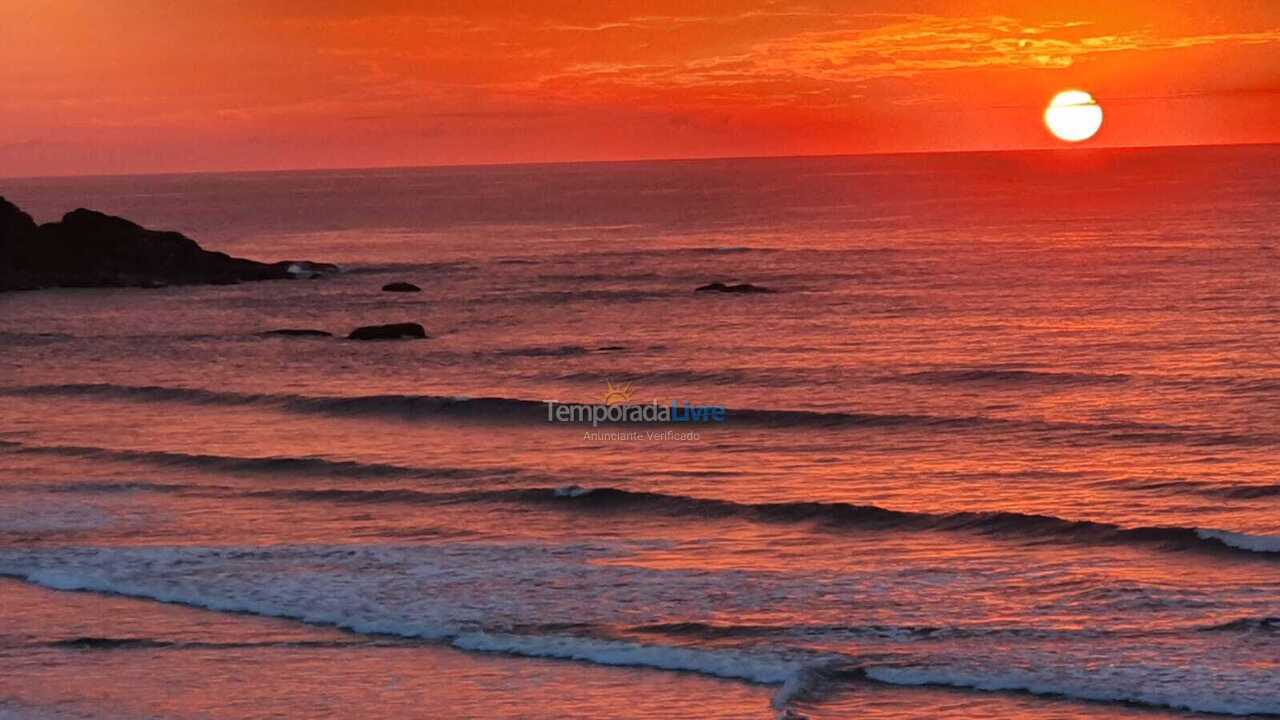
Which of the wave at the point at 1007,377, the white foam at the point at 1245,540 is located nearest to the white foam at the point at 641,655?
the white foam at the point at 1245,540

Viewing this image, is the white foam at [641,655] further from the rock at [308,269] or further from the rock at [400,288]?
the rock at [308,269]

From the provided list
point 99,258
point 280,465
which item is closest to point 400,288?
point 99,258

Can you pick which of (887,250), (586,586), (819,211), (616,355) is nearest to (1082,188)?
(819,211)

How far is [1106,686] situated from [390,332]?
3790cm

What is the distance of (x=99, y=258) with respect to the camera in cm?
7219

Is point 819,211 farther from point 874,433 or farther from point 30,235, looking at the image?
point 874,433

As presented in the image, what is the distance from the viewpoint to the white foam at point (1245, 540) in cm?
2067

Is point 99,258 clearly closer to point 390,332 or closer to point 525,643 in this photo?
point 390,332

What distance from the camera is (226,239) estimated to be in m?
118

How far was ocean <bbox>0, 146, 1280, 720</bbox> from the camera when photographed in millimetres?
15766

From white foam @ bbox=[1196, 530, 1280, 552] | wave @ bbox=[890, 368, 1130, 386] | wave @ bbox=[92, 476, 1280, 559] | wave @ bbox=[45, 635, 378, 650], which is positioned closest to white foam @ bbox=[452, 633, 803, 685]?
wave @ bbox=[45, 635, 378, 650]

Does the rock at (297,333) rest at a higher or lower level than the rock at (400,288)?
lower

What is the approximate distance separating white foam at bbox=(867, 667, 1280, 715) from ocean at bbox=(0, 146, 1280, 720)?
0.16 feet

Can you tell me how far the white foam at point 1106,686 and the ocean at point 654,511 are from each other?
5 cm
